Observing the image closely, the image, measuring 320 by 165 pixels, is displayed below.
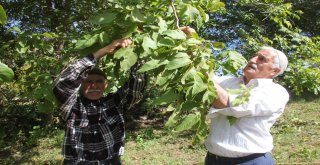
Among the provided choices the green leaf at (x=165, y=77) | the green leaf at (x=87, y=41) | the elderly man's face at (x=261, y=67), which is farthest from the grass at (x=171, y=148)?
the green leaf at (x=165, y=77)

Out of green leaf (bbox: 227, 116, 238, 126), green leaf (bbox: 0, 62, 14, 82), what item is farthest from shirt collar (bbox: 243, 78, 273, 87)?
green leaf (bbox: 0, 62, 14, 82)

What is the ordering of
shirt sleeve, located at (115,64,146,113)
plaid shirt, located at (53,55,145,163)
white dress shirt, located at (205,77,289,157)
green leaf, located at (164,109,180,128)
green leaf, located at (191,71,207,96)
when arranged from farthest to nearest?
shirt sleeve, located at (115,64,146,113)
plaid shirt, located at (53,55,145,163)
white dress shirt, located at (205,77,289,157)
green leaf, located at (164,109,180,128)
green leaf, located at (191,71,207,96)

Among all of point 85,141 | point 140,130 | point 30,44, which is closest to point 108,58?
point 85,141

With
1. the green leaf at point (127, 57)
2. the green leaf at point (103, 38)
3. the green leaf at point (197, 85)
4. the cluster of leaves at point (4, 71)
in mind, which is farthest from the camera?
the green leaf at point (103, 38)

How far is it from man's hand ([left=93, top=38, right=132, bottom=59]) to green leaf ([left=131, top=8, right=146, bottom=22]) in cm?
13

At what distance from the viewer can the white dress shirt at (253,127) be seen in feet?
7.86

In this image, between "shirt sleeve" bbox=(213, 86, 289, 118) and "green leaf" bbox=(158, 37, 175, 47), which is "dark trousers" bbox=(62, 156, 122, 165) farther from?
"green leaf" bbox=(158, 37, 175, 47)

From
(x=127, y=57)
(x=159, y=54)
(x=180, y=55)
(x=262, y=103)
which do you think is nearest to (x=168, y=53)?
(x=159, y=54)

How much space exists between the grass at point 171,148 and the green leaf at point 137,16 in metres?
4.52

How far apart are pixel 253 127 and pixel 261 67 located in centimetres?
39

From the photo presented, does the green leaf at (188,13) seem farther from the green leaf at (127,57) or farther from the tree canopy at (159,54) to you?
the green leaf at (127,57)

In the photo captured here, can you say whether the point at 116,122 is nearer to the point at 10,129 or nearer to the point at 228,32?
the point at 228,32

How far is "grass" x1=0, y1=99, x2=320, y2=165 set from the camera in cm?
652

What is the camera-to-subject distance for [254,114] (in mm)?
2387
